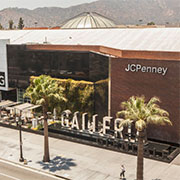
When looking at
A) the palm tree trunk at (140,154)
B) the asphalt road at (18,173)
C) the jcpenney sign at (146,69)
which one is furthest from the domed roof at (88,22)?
the palm tree trunk at (140,154)

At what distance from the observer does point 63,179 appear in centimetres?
3266

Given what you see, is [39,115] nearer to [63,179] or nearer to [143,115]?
[63,179]

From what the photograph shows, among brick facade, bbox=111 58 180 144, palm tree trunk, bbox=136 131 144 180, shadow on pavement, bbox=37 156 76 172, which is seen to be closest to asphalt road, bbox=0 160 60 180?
shadow on pavement, bbox=37 156 76 172

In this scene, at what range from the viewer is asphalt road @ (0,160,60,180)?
33125 mm

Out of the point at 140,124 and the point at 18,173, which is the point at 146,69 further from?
the point at 18,173

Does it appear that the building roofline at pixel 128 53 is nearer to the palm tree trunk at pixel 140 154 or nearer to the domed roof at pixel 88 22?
the palm tree trunk at pixel 140 154

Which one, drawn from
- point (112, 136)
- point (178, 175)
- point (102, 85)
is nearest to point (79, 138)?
point (112, 136)

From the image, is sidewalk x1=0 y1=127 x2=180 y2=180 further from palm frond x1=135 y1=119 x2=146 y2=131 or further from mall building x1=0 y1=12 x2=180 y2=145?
palm frond x1=135 y1=119 x2=146 y2=131

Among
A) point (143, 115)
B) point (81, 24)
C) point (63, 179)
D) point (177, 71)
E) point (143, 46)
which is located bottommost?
point (63, 179)

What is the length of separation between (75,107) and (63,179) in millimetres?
17272

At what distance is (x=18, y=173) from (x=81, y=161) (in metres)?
7.14

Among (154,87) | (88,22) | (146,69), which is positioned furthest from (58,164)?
(88,22)

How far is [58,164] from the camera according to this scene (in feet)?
119

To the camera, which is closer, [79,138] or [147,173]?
[147,173]
